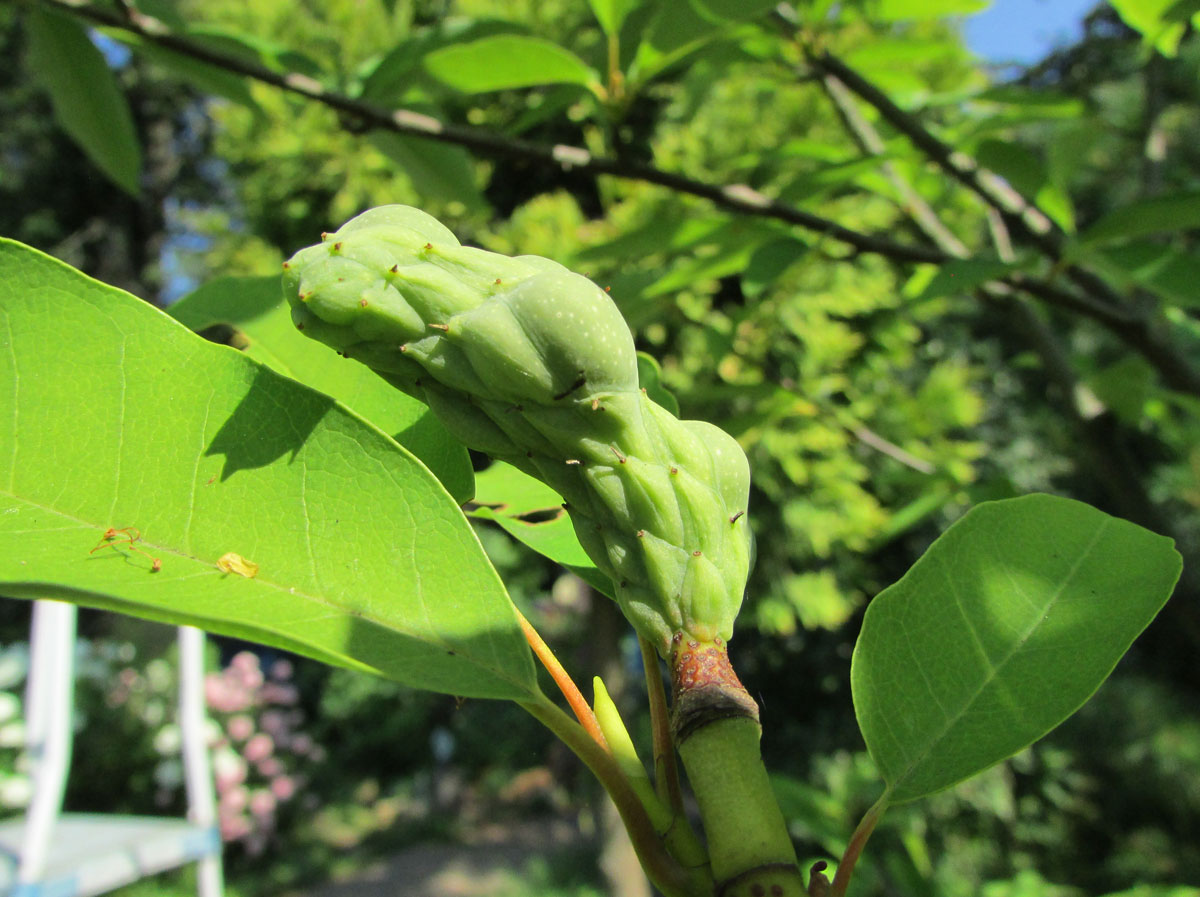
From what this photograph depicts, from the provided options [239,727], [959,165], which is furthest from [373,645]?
[239,727]

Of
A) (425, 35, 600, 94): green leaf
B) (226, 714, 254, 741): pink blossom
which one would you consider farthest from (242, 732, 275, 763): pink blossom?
(425, 35, 600, 94): green leaf

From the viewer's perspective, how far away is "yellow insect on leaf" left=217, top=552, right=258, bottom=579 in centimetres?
53

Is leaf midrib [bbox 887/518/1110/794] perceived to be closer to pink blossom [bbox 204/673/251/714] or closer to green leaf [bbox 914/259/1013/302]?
green leaf [bbox 914/259/1013/302]

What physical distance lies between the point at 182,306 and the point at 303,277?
0.39m

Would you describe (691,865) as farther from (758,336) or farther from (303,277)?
(758,336)

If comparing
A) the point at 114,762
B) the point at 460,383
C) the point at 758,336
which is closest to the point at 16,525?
the point at 460,383

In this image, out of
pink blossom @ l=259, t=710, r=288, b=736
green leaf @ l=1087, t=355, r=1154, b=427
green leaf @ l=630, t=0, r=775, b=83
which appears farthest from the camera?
pink blossom @ l=259, t=710, r=288, b=736

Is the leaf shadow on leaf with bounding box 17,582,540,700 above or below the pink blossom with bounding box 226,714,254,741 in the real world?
below

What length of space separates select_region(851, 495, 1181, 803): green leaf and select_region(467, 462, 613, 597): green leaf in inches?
9.0

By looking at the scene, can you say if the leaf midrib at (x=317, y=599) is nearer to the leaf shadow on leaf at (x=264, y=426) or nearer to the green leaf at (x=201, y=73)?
the leaf shadow on leaf at (x=264, y=426)

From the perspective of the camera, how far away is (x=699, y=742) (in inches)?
18.8

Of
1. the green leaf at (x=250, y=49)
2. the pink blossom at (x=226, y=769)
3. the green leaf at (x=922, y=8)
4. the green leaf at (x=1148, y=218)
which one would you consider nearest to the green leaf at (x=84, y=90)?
the green leaf at (x=250, y=49)

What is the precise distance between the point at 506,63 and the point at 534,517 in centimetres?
99

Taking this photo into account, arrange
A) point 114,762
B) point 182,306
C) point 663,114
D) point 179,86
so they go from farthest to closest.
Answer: point 179,86 → point 114,762 → point 663,114 → point 182,306
